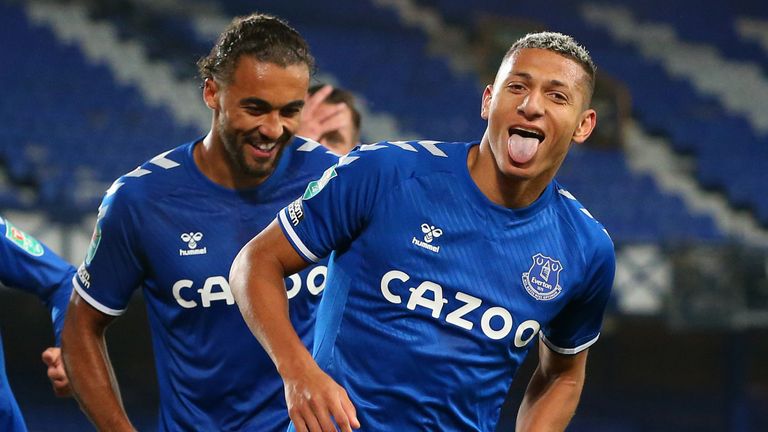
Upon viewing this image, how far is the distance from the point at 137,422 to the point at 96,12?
25.3 feet

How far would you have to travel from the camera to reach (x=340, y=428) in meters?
2.30

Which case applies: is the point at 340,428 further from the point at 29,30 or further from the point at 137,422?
the point at 29,30

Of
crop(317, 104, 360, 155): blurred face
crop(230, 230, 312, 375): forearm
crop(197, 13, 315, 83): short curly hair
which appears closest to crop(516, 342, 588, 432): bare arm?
crop(230, 230, 312, 375): forearm

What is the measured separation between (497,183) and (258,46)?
2.88ft

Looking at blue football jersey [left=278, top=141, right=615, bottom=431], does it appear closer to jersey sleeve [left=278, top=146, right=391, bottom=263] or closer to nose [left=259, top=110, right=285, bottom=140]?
jersey sleeve [left=278, top=146, right=391, bottom=263]

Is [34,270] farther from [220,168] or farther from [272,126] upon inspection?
[272,126]

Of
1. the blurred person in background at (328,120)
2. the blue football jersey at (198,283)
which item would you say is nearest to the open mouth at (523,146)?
the blue football jersey at (198,283)

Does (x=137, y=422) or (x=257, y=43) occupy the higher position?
(x=257, y=43)

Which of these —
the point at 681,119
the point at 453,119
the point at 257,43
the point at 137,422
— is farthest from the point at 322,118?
the point at 681,119

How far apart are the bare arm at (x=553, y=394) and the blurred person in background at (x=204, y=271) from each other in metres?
0.69

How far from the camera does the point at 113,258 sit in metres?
3.25

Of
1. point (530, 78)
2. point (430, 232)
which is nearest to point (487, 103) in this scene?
point (530, 78)

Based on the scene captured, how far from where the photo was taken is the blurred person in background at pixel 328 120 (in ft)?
14.9

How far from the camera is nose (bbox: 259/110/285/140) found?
3.10 m
